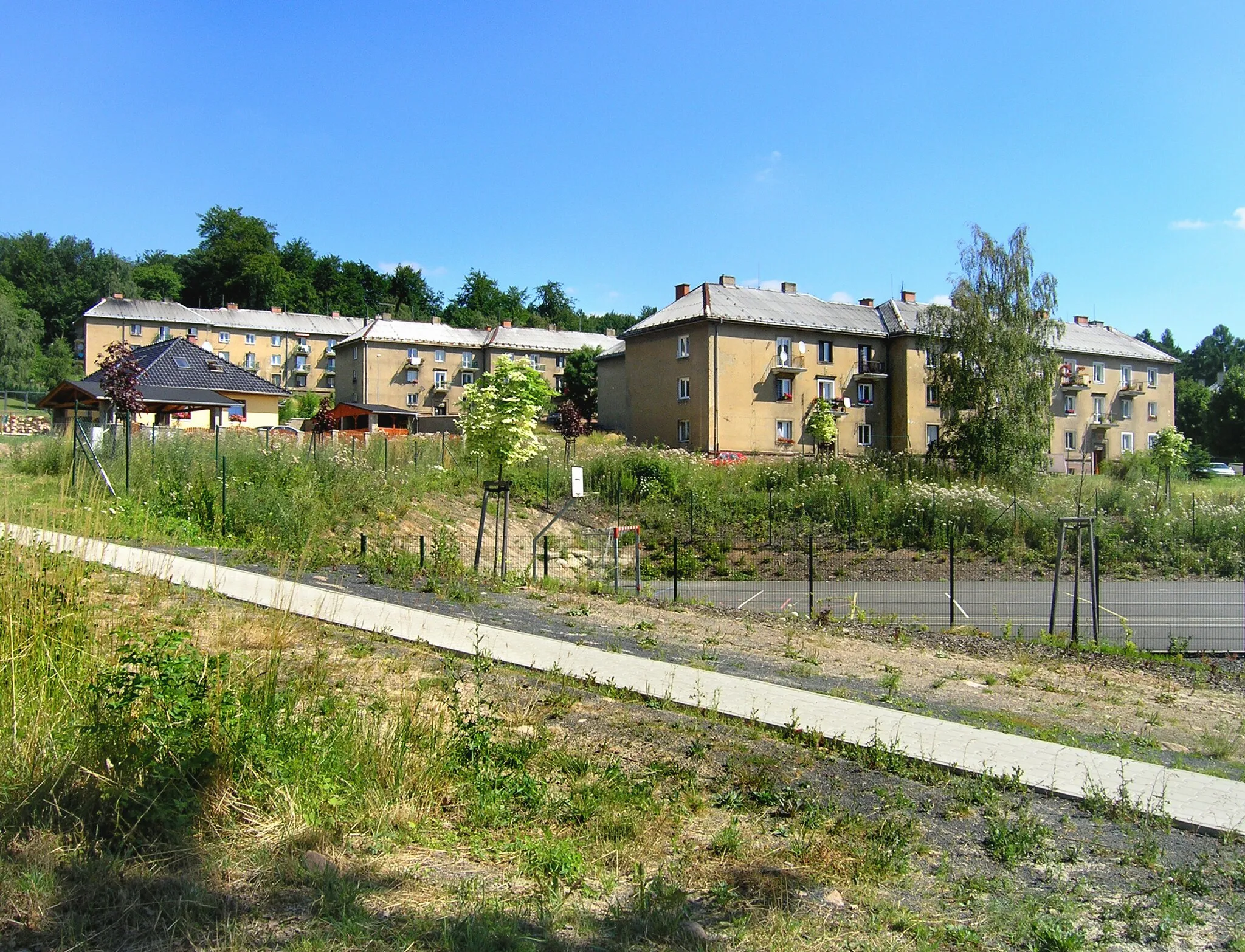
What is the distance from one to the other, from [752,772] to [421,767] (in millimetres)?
2194

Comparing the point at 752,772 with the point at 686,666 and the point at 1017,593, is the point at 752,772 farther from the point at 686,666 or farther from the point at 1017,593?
the point at 1017,593

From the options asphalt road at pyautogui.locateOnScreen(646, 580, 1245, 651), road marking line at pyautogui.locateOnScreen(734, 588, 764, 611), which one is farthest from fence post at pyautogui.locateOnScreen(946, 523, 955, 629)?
road marking line at pyautogui.locateOnScreen(734, 588, 764, 611)

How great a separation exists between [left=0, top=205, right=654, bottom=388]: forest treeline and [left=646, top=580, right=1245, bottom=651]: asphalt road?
8460 cm

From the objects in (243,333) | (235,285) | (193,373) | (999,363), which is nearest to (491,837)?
(999,363)

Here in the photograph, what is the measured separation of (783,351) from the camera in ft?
167

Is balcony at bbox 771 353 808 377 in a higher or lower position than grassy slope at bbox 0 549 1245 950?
higher

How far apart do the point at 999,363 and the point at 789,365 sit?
579 inches

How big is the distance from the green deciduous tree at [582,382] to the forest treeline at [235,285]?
35.6 meters

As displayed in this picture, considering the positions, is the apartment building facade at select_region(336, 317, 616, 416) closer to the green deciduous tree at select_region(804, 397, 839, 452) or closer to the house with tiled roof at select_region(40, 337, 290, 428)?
the house with tiled roof at select_region(40, 337, 290, 428)

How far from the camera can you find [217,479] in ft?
67.1

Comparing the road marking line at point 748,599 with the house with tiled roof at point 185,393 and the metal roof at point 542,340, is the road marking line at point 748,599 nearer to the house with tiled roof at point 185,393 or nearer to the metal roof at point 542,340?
the house with tiled roof at point 185,393

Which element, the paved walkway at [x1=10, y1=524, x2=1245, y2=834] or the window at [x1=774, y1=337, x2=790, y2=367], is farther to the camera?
the window at [x1=774, y1=337, x2=790, y2=367]

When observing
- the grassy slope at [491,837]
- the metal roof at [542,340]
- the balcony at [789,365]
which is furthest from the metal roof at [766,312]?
the grassy slope at [491,837]

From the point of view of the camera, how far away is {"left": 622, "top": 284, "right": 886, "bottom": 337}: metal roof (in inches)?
1949
